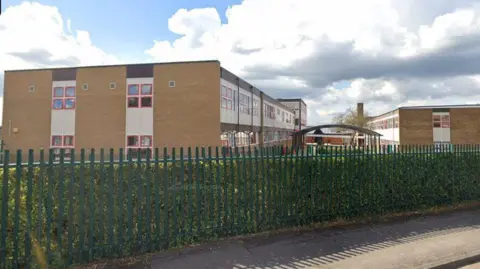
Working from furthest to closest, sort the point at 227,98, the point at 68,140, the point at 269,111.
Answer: the point at 269,111, the point at 68,140, the point at 227,98

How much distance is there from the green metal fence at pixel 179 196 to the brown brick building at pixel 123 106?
14.2 meters

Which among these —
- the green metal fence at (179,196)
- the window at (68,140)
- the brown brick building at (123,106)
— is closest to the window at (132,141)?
the brown brick building at (123,106)

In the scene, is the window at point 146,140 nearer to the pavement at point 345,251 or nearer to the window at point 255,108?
the window at point 255,108

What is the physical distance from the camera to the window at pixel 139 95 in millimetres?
21359

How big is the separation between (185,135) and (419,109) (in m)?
31.0

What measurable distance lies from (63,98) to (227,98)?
1236 centimetres

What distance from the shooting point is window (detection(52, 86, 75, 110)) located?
2227cm

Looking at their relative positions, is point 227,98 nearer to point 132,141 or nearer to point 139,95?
point 139,95

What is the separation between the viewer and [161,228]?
4.74 metres

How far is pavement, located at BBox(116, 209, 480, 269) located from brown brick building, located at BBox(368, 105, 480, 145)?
34.5 m

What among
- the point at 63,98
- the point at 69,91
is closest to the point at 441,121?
the point at 69,91

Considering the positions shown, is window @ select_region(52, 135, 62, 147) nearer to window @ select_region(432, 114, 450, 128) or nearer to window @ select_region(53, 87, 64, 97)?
window @ select_region(53, 87, 64, 97)

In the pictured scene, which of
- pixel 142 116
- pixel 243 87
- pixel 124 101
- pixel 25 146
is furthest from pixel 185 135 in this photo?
pixel 25 146

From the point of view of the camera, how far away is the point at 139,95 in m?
21.5
